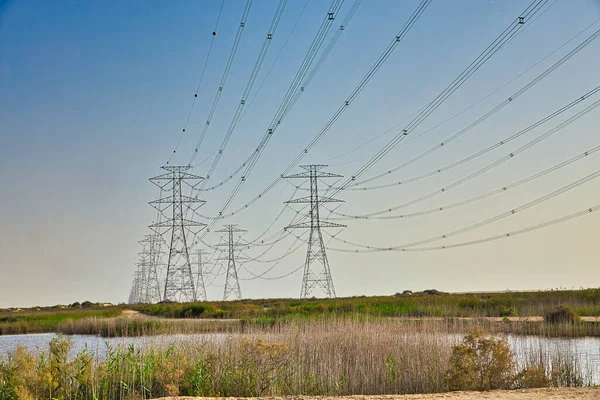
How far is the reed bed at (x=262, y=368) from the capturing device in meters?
16.1

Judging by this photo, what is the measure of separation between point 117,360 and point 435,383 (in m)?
8.08

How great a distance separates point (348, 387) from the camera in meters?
Result: 18.0

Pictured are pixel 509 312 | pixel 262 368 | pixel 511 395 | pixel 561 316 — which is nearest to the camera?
pixel 511 395

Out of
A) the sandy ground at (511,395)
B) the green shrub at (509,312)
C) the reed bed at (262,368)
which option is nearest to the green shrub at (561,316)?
the green shrub at (509,312)

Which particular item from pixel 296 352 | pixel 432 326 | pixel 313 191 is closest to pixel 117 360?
pixel 296 352

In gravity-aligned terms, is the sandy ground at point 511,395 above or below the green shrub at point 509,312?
below

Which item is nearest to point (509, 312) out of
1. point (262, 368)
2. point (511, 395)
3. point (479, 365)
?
point (479, 365)

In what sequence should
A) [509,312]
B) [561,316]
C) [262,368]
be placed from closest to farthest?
[262,368] < [561,316] < [509,312]

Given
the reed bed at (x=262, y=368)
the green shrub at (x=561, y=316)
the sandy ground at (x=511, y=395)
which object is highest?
the green shrub at (x=561, y=316)

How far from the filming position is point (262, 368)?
56.4 feet

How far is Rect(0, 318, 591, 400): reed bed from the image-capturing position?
16.1 m

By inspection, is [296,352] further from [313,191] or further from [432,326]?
[313,191]

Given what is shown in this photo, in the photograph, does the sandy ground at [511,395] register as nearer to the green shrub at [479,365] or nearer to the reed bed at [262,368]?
the green shrub at [479,365]

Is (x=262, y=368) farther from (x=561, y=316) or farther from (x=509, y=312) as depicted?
(x=509, y=312)
